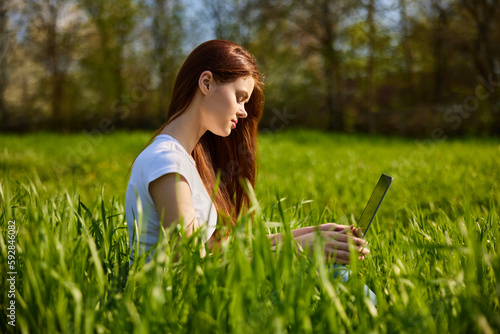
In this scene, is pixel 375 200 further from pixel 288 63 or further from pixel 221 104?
pixel 288 63

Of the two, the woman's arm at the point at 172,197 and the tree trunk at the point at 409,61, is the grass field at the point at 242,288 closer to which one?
the woman's arm at the point at 172,197

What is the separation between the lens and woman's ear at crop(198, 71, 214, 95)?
65.6 inches

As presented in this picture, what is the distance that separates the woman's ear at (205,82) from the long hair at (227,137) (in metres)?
0.03

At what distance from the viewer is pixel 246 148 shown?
2.20 m

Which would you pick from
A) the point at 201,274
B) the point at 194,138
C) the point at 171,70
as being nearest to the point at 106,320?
the point at 201,274

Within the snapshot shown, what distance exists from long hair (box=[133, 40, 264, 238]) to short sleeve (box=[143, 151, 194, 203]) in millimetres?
246

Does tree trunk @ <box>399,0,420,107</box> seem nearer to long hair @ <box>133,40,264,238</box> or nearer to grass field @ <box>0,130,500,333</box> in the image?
long hair @ <box>133,40,264,238</box>

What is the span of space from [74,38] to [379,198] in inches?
549

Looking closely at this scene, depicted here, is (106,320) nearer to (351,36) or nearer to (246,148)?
(246,148)

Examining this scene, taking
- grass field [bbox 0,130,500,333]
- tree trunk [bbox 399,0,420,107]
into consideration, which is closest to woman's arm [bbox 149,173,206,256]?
grass field [bbox 0,130,500,333]

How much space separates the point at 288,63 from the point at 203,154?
37.5 ft

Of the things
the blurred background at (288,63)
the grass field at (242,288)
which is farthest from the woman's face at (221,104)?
the blurred background at (288,63)

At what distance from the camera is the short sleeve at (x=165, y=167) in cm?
144

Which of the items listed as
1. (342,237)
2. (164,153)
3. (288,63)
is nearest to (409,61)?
(288,63)
